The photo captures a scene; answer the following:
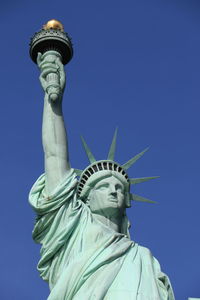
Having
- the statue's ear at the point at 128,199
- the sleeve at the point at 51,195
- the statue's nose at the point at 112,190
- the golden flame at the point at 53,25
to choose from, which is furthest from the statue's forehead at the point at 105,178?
the golden flame at the point at 53,25

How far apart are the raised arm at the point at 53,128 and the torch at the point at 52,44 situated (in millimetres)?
224

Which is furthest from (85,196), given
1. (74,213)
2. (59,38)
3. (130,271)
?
(59,38)

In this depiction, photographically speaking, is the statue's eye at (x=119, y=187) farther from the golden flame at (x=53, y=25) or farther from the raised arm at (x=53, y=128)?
the golden flame at (x=53, y=25)

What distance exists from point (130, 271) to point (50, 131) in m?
2.74

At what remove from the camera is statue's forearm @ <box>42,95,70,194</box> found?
12.9 meters

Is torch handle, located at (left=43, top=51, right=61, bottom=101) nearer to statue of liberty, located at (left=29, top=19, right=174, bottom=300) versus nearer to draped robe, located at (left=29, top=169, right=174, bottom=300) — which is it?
statue of liberty, located at (left=29, top=19, right=174, bottom=300)

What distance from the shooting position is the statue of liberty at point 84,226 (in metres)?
11.6

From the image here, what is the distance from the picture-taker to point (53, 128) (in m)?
13.2

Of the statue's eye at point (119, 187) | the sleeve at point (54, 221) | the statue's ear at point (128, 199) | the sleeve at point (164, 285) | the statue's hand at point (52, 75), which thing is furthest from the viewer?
the statue's hand at point (52, 75)

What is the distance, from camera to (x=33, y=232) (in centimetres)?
1269

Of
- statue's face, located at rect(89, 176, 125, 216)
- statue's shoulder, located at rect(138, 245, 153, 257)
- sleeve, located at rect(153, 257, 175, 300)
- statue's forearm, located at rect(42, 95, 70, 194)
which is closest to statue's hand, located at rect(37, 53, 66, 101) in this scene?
statue's forearm, located at rect(42, 95, 70, 194)

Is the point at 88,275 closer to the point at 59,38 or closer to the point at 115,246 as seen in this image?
the point at 115,246

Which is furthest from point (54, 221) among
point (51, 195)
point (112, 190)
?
point (112, 190)

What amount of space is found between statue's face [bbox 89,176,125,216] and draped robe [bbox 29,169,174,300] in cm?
17
